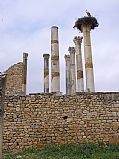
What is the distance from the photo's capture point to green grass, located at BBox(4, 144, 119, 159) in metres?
10.4

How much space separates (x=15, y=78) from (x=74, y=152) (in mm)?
10452

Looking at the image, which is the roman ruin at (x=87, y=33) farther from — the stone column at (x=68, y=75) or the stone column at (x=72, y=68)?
the stone column at (x=68, y=75)

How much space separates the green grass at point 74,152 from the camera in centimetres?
1044

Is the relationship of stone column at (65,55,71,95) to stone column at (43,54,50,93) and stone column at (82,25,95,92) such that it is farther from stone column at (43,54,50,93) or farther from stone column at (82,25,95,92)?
stone column at (82,25,95,92)

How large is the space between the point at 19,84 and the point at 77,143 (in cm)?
872

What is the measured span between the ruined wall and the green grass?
8.49 m

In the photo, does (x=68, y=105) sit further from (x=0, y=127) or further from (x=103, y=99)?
(x=0, y=127)

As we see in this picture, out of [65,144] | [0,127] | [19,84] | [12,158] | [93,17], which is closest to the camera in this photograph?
[0,127]

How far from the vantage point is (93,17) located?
687 inches

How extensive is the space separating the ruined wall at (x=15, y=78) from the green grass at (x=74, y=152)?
27.9 feet

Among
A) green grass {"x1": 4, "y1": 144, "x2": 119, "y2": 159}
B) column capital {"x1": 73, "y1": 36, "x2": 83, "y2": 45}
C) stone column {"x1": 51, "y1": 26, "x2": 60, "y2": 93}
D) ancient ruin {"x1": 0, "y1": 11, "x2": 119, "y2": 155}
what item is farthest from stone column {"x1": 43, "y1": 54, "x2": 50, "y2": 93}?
green grass {"x1": 4, "y1": 144, "x2": 119, "y2": 159}

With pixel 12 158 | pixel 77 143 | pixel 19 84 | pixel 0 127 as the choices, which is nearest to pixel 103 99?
pixel 77 143

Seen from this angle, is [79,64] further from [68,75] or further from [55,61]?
[55,61]

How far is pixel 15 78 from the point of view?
21.0 metres
